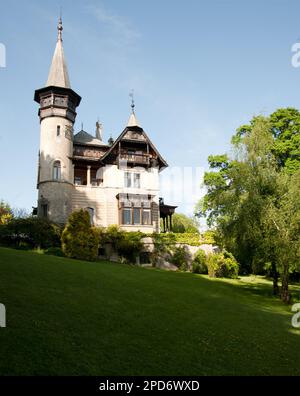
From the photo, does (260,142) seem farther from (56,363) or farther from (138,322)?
(56,363)

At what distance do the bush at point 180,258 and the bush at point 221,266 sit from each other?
360 centimetres

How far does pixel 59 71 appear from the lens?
133 ft

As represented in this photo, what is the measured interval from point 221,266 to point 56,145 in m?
20.0

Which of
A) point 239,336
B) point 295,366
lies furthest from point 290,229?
point 295,366

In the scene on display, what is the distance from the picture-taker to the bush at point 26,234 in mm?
30781

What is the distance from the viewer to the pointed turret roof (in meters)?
39.6

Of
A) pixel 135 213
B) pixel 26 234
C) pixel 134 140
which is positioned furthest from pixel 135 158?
pixel 26 234

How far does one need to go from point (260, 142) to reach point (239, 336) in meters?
15.9

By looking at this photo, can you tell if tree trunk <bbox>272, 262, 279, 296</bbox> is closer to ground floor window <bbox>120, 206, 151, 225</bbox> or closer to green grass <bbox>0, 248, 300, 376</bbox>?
green grass <bbox>0, 248, 300, 376</bbox>

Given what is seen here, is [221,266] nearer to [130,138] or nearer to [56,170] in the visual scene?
[130,138]

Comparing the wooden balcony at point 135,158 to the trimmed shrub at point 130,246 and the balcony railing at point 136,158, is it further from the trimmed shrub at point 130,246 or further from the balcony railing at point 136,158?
the trimmed shrub at point 130,246

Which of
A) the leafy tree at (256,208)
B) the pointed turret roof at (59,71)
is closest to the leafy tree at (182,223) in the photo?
the pointed turret roof at (59,71)

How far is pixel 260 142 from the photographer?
1001 inches
